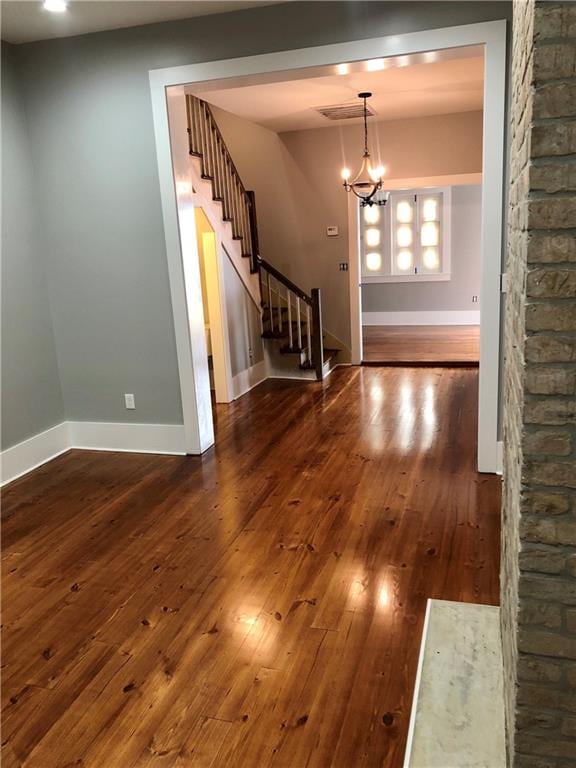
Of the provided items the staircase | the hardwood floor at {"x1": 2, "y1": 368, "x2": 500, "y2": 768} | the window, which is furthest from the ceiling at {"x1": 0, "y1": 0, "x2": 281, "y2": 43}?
the window

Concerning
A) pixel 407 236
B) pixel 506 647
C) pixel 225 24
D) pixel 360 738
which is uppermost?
pixel 225 24

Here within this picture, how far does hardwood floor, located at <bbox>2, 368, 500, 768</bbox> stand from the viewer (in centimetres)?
183

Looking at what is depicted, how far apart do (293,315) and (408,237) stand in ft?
12.0

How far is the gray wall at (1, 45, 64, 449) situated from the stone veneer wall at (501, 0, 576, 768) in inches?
135

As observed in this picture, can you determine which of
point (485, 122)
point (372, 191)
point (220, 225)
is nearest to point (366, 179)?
point (372, 191)

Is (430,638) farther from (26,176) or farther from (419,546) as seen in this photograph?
(26,176)

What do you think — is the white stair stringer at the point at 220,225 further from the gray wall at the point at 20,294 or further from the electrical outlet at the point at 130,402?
the electrical outlet at the point at 130,402

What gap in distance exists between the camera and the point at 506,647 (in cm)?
186

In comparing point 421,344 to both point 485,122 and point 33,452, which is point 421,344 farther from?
point 33,452

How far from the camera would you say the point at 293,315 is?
7.36 metres

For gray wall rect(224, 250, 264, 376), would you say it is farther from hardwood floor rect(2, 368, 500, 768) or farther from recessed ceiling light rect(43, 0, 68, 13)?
recessed ceiling light rect(43, 0, 68, 13)

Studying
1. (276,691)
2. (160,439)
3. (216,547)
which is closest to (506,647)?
(276,691)

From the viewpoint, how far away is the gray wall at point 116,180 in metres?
3.48

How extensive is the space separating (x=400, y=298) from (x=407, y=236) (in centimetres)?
105
